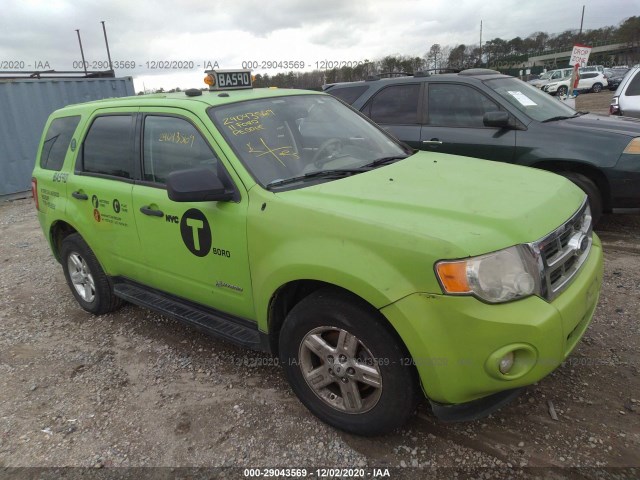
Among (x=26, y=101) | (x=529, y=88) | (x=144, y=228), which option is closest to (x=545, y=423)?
(x=144, y=228)

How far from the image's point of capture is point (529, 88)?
5754 mm

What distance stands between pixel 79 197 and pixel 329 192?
96.5 inches

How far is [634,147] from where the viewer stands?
185 inches

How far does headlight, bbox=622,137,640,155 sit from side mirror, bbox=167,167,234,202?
14.0 feet

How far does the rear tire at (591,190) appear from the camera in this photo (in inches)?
192

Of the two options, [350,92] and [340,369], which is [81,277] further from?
[350,92]

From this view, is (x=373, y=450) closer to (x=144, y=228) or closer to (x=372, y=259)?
(x=372, y=259)

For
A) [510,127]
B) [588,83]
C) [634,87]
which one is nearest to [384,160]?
[510,127]

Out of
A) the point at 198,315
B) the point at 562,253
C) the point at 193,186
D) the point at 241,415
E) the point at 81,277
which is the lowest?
the point at 241,415

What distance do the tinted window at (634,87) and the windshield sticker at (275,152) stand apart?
753 centimetres

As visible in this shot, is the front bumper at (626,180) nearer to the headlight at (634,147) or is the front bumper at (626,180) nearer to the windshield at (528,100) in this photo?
the headlight at (634,147)

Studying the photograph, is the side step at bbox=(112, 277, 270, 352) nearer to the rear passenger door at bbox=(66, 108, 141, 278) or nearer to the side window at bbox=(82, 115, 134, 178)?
the rear passenger door at bbox=(66, 108, 141, 278)

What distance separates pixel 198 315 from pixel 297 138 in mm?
1366

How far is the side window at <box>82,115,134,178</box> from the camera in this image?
348 cm
